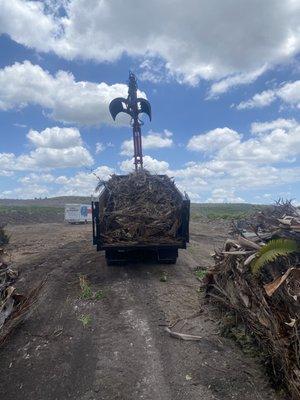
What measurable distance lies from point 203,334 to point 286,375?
234 cm

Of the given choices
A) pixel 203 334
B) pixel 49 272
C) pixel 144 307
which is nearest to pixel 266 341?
pixel 203 334

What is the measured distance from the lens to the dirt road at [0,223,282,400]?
19.9ft

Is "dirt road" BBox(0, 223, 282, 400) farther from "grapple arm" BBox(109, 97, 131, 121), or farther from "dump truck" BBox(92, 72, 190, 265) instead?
"grapple arm" BBox(109, 97, 131, 121)

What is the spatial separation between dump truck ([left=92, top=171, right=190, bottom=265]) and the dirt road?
0.94 meters

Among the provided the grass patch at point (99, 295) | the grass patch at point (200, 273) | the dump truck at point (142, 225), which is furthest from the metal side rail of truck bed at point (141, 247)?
the grass patch at point (99, 295)

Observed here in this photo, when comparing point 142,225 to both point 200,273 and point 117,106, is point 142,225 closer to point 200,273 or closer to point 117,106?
point 200,273

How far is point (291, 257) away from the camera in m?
7.32

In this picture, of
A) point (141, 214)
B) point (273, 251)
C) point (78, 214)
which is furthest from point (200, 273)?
point (78, 214)

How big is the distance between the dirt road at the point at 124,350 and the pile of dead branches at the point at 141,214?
1167 millimetres

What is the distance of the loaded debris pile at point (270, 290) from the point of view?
567cm

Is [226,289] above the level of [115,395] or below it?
above

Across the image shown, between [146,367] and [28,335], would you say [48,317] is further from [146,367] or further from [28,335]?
[146,367]

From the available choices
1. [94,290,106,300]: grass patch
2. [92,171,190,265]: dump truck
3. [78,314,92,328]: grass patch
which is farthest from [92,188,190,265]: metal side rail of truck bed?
[78,314,92,328]: grass patch

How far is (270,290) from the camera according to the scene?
6.30 meters
